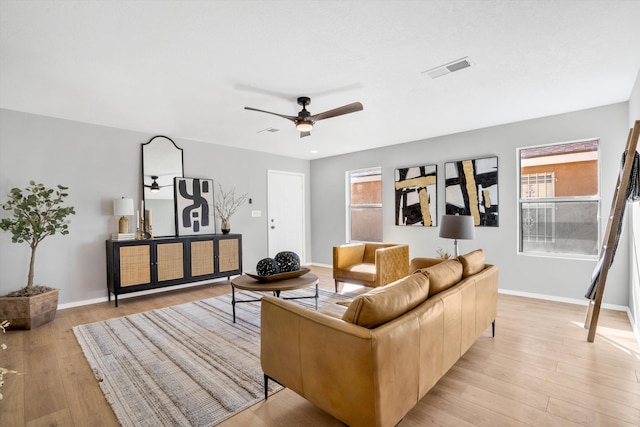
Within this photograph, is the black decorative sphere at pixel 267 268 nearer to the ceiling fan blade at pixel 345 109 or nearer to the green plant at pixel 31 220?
the ceiling fan blade at pixel 345 109

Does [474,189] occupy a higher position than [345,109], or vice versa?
[345,109]

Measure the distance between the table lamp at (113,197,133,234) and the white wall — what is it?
19.3 ft

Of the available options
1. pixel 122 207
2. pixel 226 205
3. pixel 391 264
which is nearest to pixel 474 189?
pixel 391 264

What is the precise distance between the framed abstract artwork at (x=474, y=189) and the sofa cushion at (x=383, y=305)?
11.0 ft

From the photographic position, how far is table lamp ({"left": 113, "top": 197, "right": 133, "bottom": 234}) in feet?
14.1

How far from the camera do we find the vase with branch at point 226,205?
5.41 m

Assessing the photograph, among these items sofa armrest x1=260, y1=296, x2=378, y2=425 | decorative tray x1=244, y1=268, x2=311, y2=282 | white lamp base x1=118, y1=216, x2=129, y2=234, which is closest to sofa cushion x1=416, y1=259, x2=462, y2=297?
sofa armrest x1=260, y1=296, x2=378, y2=425

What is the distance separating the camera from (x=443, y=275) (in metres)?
2.19

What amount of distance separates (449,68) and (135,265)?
4.46 metres

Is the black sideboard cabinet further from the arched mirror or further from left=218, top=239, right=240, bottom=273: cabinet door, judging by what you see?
the arched mirror

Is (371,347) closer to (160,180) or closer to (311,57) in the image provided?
(311,57)

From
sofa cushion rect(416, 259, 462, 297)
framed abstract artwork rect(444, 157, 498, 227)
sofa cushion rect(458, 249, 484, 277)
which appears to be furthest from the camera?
framed abstract artwork rect(444, 157, 498, 227)

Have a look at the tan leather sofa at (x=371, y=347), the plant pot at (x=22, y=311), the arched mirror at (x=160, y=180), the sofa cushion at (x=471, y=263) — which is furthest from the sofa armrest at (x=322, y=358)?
the arched mirror at (x=160, y=180)

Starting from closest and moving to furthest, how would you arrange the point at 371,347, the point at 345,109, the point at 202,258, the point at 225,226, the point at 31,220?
the point at 371,347, the point at 345,109, the point at 31,220, the point at 202,258, the point at 225,226
